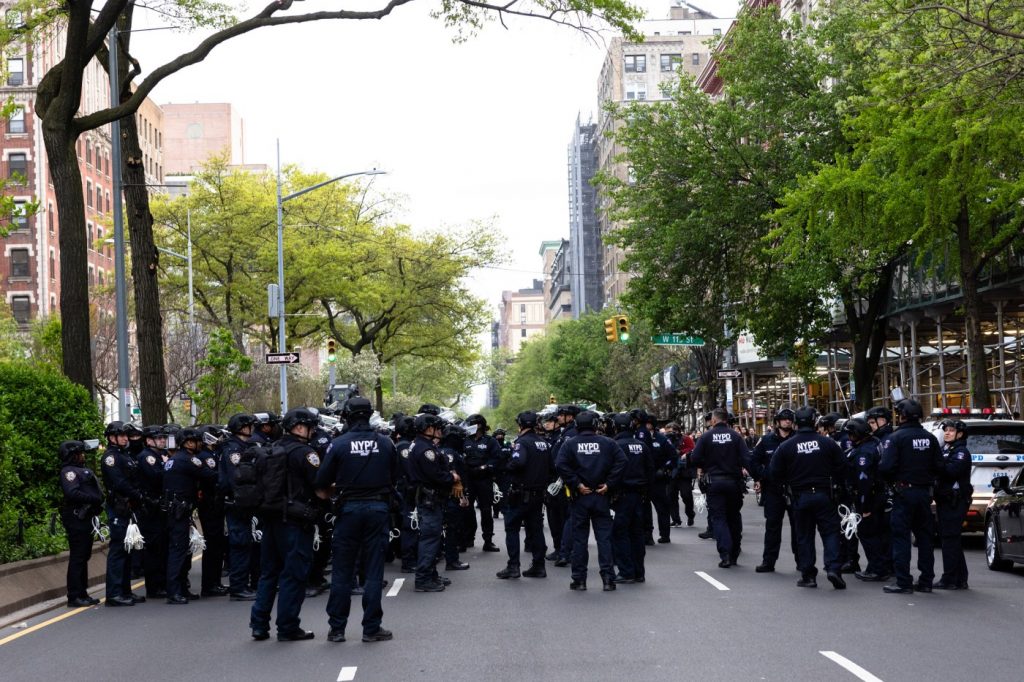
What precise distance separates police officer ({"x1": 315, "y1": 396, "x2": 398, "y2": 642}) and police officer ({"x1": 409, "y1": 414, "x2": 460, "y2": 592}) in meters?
3.20

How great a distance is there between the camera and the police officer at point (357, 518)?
10992mm

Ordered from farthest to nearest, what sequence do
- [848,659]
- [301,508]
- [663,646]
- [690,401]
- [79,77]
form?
[690,401] < [79,77] < [301,508] < [663,646] < [848,659]

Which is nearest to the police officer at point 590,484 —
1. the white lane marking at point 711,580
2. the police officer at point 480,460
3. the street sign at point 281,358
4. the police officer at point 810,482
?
the white lane marking at point 711,580

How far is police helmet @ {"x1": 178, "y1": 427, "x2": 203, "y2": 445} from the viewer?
1430cm

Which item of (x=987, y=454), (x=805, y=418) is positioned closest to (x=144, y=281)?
(x=805, y=418)

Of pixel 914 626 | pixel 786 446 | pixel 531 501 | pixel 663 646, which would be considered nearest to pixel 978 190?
pixel 786 446

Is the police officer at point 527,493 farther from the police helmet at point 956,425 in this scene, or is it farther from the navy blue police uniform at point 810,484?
the police helmet at point 956,425

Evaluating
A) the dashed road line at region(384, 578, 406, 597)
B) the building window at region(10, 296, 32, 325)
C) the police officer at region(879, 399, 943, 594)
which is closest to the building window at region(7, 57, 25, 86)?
the building window at region(10, 296, 32, 325)

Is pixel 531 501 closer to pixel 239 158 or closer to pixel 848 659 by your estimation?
pixel 848 659

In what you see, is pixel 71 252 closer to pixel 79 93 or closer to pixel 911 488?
pixel 79 93

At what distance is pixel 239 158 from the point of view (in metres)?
143

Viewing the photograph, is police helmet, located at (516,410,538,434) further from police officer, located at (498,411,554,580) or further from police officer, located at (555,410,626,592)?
police officer, located at (555,410,626,592)

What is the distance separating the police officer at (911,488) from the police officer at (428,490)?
15.8ft

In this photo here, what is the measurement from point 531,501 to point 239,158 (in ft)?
436
